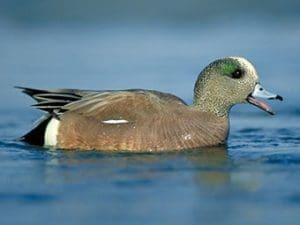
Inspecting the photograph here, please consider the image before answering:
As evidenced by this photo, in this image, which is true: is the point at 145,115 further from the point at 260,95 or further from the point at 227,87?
the point at 260,95

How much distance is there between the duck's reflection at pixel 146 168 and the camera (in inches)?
340

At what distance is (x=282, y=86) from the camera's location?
47.1 ft

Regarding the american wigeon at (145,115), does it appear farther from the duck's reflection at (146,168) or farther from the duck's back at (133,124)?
the duck's reflection at (146,168)

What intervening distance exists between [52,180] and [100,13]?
13515mm

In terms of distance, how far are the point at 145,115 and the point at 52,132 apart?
Result: 862 mm

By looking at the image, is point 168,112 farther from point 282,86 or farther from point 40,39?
point 40,39

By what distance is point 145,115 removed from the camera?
9859 millimetres

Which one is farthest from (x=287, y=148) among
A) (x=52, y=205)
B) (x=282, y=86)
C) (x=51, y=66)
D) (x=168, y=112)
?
(x=51, y=66)

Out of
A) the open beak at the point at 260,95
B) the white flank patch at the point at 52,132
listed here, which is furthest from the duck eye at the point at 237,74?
the white flank patch at the point at 52,132

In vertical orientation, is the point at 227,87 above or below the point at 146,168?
above

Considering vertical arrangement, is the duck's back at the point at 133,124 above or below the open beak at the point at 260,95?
below

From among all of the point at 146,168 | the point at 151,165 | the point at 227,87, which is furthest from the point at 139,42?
the point at 146,168

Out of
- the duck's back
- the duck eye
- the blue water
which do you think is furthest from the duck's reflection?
the duck eye

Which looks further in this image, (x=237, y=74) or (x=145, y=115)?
(x=237, y=74)
